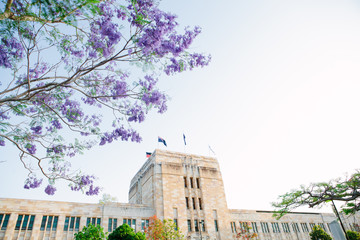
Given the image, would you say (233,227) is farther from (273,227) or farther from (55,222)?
(55,222)

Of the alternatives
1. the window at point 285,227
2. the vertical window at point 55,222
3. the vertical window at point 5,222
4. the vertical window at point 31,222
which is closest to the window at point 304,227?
the window at point 285,227

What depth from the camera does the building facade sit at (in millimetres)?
24031

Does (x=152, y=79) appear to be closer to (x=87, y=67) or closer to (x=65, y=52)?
(x=87, y=67)

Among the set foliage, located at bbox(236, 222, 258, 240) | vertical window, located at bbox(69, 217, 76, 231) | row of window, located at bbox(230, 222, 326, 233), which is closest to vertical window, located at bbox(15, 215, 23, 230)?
vertical window, located at bbox(69, 217, 76, 231)

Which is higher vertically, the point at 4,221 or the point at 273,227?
the point at 4,221

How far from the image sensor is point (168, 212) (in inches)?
1216

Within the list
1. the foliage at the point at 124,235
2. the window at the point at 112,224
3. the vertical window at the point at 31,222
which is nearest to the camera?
the foliage at the point at 124,235

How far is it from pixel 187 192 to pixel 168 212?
194 inches

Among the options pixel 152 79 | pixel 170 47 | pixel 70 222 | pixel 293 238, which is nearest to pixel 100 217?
pixel 70 222

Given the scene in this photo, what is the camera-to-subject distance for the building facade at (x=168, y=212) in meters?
24.0

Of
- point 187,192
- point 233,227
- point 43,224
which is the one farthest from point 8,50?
point 233,227

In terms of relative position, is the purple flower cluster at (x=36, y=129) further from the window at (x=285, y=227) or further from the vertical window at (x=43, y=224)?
the window at (x=285, y=227)

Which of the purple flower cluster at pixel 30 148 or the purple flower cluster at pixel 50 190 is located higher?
the purple flower cluster at pixel 30 148

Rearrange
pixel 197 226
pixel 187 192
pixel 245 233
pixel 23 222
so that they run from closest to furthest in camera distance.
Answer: pixel 23 222, pixel 197 226, pixel 187 192, pixel 245 233
